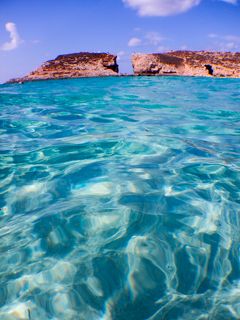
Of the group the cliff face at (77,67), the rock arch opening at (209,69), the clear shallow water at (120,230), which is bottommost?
the clear shallow water at (120,230)

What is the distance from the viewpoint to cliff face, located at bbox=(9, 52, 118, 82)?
32438 millimetres

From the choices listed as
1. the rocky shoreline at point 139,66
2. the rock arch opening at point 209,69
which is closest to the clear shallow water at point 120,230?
the rocky shoreline at point 139,66

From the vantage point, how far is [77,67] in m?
33.8

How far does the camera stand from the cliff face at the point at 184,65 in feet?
111

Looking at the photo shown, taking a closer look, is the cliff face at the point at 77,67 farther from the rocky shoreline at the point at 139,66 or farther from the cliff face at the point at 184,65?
the cliff face at the point at 184,65

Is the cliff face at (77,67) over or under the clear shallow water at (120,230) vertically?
over

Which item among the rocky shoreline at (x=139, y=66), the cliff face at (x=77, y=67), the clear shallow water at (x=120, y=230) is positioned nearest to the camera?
the clear shallow water at (x=120, y=230)

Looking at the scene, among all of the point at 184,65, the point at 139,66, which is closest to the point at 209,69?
the point at 184,65

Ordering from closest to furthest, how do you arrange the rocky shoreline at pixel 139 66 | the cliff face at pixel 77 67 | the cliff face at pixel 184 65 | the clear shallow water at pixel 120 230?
the clear shallow water at pixel 120 230
the cliff face at pixel 77 67
the rocky shoreline at pixel 139 66
the cliff face at pixel 184 65

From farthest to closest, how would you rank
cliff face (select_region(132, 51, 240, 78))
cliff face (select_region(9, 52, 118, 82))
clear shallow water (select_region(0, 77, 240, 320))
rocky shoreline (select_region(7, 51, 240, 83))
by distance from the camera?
cliff face (select_region(132, 51, 240, 78))
rocky shoreline (select_region(7, 51, 240, 83))
cliff face (select_region(9, 52, 118, 82))
clear shallow water (select_region(0, 77, 240, 320))

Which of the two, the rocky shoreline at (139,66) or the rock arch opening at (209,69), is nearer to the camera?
the rocky shoreline at (139,66)

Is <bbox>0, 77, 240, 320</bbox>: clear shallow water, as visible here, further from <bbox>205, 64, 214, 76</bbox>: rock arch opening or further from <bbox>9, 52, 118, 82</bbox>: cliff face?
<bbox>205, 64, 214, 76</bbox>: rock arch opening

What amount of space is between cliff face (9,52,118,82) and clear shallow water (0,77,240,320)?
99.1ft

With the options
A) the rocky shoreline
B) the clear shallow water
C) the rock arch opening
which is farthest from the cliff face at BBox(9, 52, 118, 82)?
the clear shallow water
